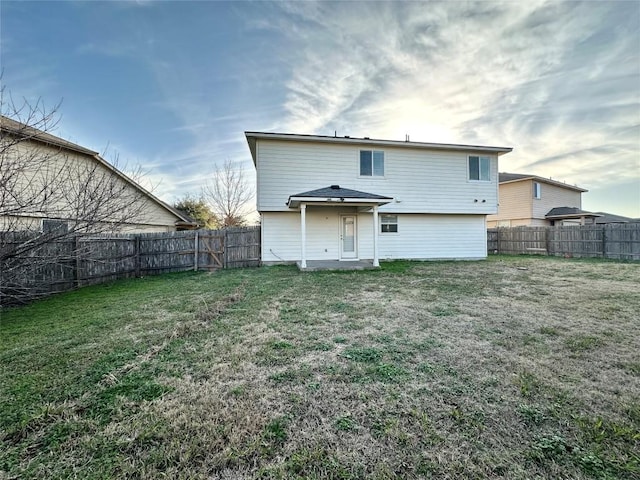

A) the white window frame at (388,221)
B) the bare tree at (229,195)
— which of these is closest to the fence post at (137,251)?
the white window frame at (388,221)

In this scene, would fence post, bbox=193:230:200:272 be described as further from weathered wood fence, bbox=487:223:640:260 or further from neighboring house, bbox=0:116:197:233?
weathered wood fence, bbox=487:223:640:260

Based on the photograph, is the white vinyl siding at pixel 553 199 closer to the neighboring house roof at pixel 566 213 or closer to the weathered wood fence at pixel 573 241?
the neighboring house roof at pixel 566 213

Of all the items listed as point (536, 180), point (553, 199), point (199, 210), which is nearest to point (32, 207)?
point (199, 210)

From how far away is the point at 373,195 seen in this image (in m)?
11.4

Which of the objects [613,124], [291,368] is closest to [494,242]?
[613,124]

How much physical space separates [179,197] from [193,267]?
1768 cm

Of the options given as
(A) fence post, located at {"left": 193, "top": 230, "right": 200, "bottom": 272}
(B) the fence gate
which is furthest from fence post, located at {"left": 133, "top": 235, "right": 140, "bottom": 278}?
(B) the fence gate

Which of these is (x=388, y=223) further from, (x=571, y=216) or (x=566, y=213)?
(x=566, y=213)

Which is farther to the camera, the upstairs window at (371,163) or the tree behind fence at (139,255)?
the upstairs window at (371,163)

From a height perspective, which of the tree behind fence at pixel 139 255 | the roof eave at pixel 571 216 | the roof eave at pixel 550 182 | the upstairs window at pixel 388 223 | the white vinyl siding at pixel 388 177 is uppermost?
the roof eave at pixel 550 182

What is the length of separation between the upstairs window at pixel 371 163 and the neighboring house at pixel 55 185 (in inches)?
350

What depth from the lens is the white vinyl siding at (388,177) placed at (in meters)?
11.9

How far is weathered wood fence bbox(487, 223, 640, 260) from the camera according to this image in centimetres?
1388

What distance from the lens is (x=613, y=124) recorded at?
41.8 feet
